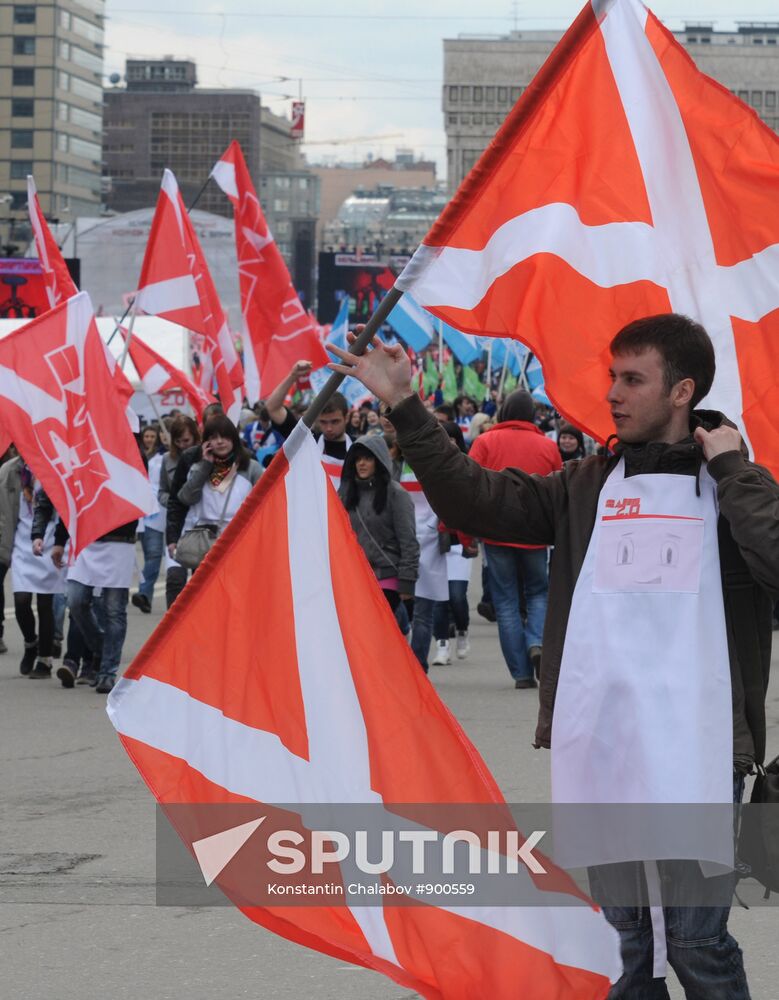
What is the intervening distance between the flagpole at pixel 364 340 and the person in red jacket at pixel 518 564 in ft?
23.8

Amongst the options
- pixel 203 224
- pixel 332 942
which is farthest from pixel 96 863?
pixel 203 224

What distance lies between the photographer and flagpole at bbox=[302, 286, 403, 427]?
406 centimetres

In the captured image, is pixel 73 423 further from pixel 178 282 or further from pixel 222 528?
pixel 178 282

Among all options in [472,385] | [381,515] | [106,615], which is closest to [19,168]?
[472,385]

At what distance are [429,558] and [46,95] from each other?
465ft

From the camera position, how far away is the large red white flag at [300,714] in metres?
4.25

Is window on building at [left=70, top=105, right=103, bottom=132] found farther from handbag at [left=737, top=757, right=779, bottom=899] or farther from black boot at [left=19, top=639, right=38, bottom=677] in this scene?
handbag at [left=737, top=757, right=779, bottom=899]

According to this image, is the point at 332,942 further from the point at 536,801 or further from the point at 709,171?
the point at 536,801

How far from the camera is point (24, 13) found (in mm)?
146250

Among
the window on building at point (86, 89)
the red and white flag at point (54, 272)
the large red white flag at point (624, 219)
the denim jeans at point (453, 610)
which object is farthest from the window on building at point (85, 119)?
the large red white flag at point (624, 219)

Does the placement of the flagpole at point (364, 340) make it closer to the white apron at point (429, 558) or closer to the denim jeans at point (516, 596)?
the denim jeans at point (516, 596)

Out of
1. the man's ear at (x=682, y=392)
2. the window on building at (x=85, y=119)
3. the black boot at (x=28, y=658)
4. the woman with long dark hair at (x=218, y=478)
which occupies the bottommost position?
the black boot at (x=28, y=658)

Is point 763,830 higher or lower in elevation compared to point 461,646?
higher

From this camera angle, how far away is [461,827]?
4301 mm
